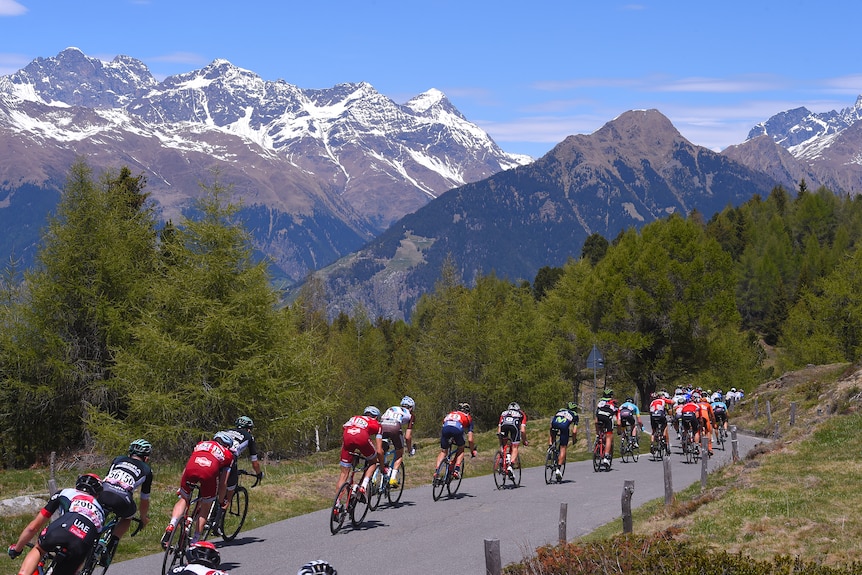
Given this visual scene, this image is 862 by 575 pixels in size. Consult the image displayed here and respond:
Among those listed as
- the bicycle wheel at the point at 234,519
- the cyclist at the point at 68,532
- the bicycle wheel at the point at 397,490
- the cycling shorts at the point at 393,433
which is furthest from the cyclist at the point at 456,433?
the cyclist at the point at 68,532

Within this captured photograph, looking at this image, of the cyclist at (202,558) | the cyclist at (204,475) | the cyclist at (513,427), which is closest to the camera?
the cyclist at (202,558)

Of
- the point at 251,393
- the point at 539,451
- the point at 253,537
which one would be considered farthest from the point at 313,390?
the point at 253,537

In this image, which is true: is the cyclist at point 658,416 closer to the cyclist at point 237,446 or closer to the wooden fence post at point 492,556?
the cyclist at point 237,446

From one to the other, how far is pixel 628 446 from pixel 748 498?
14.6 metres

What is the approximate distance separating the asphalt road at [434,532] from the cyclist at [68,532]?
3.24 meters

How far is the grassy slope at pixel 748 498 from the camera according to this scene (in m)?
13.4

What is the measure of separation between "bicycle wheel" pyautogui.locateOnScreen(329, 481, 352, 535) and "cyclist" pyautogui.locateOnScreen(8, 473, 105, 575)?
612 centimetres

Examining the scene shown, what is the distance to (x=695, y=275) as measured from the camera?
5962cm

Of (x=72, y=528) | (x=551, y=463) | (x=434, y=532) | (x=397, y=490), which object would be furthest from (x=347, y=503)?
(x=551, y=463)

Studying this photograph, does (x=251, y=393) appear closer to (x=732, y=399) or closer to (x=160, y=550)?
(x=160, y=550)

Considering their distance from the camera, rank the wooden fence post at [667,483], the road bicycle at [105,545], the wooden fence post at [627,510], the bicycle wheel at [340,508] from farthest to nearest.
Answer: the wooden fence post at [667,483], the bicycle wheel at [340,508], the wooden fence post at [627,510], the road bicycle at [105,545]

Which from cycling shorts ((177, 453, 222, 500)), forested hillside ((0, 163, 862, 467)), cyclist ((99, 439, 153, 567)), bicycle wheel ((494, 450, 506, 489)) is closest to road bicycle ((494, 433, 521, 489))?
bicycle wheel ((494, 450, 506, 489))

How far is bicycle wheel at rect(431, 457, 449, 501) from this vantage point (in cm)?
2070

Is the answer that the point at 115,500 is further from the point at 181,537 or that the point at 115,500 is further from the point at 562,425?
the point at 562,425
